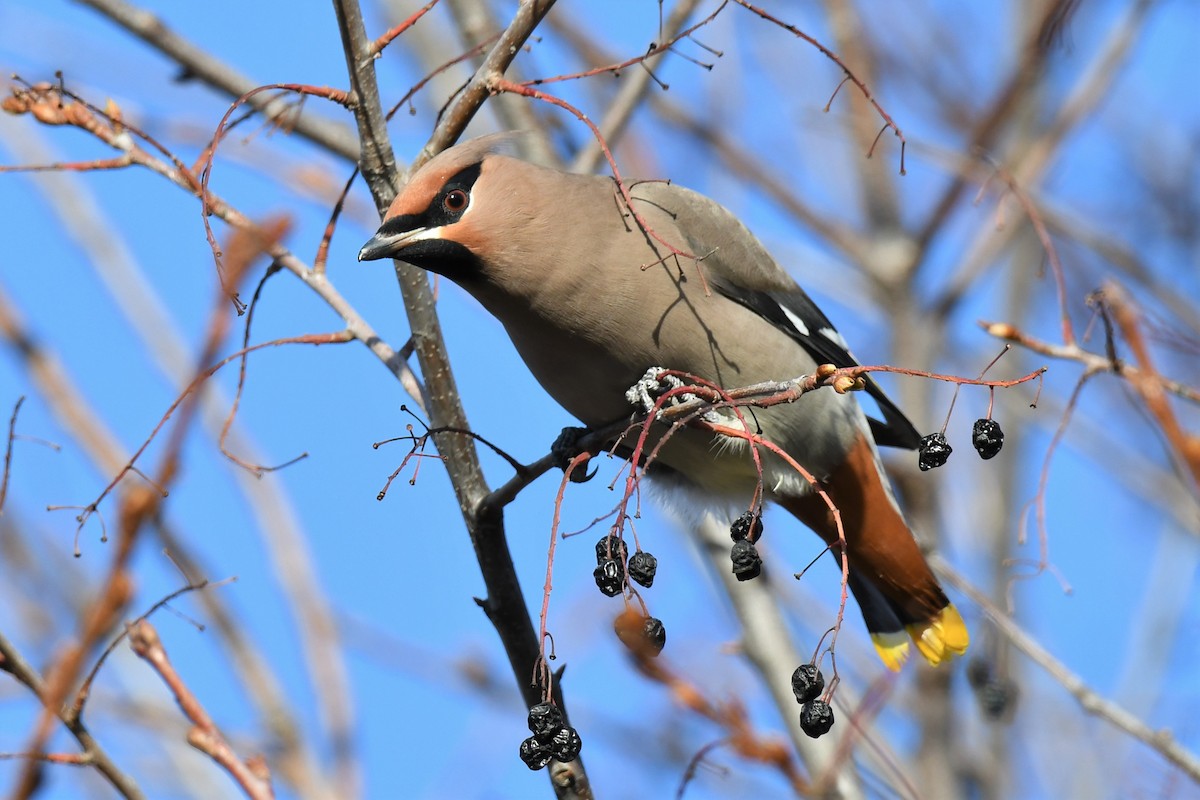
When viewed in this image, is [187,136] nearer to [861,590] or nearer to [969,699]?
[861,590]

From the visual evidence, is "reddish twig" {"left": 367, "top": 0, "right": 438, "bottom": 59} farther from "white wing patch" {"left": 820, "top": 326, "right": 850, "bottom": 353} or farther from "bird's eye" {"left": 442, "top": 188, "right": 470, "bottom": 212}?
"white wing patch" {"left": 820, "top": 326, "right": 850, "bottom": 353}

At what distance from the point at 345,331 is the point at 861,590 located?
7.26 ft

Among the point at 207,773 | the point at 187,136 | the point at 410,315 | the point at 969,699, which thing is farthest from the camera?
the point at 969,699

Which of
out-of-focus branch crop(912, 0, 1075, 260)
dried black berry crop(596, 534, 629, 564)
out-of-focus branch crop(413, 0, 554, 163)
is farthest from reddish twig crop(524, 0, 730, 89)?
out-of-focus branch crop(912, 0, 1075, 260)

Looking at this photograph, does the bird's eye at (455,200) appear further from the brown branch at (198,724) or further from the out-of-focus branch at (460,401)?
the brown branch at (198,724)

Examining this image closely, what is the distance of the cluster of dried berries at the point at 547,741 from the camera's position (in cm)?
242

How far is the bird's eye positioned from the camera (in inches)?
136

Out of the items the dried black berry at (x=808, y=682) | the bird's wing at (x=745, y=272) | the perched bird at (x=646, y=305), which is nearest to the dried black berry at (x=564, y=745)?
the dried black berry at (x=808, y=682)

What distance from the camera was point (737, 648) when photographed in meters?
4.66

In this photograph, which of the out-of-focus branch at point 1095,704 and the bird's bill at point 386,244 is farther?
the bird's bill at point 386,244

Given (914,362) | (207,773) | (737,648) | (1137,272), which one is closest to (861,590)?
(737,648)

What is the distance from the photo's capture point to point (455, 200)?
3.51 m

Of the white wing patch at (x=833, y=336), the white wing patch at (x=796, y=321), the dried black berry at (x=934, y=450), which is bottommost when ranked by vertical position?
the dried black berry at (x=934, y=450)

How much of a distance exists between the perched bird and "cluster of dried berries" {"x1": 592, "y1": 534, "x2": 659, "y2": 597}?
35.5 inches
